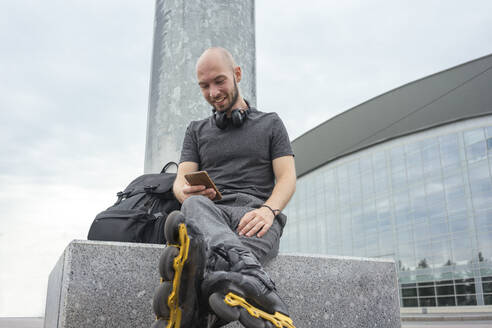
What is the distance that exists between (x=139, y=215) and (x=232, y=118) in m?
0.74

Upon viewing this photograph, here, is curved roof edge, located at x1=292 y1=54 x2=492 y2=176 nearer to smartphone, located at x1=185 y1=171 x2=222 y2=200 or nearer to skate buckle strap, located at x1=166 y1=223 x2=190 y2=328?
smartphone, located at x1=185 y1=171 x2=222 y2=200

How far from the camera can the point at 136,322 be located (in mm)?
2186

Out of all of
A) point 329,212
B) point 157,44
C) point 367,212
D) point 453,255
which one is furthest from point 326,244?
point 157,44

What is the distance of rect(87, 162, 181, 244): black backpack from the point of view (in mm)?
2430

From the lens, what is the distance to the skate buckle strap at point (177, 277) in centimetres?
146

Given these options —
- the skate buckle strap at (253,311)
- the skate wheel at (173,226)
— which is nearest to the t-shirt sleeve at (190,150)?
the skate wheel at (173,226)

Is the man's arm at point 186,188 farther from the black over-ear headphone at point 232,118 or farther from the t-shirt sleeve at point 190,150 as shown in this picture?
the black over-ear headphone at point 232,118

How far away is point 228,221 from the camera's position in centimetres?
206

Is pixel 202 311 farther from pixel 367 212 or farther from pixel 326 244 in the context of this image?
pixel 326 244

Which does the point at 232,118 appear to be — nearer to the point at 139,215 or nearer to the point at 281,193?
the point at 281,193

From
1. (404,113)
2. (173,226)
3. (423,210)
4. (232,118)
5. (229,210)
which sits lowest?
(173,226)

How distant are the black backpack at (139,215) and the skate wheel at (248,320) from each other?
1119 millimetres

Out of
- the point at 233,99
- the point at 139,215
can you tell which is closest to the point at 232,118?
the point at 233,99

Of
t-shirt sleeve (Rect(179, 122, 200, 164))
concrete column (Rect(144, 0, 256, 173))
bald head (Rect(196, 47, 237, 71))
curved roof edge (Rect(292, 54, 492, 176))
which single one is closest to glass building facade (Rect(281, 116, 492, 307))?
curved roof edge (Rect(292, 54, 492, 176))
